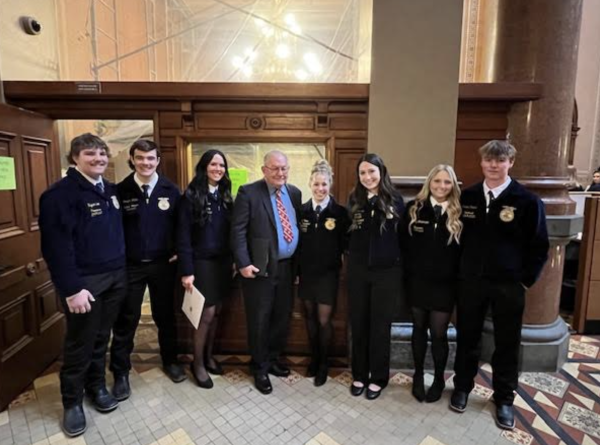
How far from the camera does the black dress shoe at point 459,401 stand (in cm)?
197

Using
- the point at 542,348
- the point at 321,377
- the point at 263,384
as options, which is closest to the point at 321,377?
the point at 321,377

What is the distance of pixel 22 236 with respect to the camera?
212cm

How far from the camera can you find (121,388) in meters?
2.08

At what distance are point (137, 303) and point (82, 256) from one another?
19.2 inches

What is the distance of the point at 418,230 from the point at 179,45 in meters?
3.64

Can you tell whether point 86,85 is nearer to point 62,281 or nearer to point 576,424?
point 62,281

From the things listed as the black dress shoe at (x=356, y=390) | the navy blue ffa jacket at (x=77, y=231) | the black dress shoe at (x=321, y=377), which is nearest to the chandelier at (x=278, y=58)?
the navy blue ffa jacket at (x=77, y=231)

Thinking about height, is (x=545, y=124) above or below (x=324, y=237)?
above

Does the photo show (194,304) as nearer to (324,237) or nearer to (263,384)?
(263,384)

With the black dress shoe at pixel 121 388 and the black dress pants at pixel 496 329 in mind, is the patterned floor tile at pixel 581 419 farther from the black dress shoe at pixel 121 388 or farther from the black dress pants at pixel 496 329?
the black dress shoe at pixel 121 388

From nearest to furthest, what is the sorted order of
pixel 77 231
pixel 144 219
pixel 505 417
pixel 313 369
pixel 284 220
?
pixel 77 231, pixel 505 417, pixel 144 219, pixel 284 220, pixel 313 369

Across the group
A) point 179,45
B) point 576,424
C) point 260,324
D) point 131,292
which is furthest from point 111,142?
point 576,424

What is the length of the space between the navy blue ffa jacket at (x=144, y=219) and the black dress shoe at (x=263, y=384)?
1010 mm

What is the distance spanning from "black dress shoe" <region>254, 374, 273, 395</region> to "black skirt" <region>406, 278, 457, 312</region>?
1077 mm
